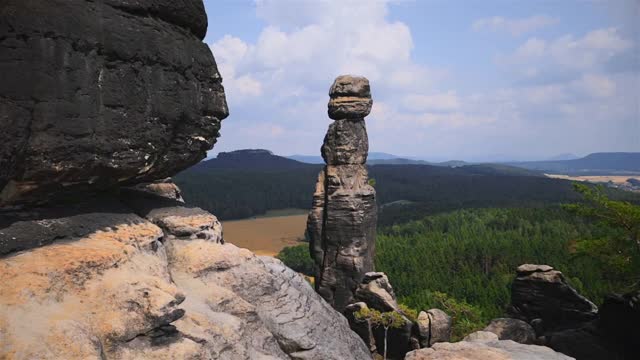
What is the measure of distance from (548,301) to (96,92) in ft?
118

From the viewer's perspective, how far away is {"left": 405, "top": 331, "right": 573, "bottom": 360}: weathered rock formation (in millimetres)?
17469

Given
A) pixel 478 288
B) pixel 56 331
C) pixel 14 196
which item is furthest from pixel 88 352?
pixel 478 288

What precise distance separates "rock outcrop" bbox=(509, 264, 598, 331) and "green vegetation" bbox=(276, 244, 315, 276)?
41.9 meters

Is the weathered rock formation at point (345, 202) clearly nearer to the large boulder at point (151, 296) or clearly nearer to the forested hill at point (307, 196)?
the large boulder at point (151, 296)

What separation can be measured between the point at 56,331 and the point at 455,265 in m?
62.0

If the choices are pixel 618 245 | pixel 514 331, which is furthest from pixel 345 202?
pixel 618 245

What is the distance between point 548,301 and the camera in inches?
1406

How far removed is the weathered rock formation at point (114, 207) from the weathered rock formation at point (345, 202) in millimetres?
20609

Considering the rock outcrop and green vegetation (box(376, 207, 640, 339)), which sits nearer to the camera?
the rock outcrop

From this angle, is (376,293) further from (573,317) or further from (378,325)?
(573,317)

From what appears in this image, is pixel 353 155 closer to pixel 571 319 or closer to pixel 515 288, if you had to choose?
pixel 515 288

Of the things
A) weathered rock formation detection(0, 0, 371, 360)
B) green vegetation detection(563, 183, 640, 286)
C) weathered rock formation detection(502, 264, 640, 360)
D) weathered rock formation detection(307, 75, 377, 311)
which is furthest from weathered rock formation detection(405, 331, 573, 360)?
weathered rock formation detection(307, 75, 377, 311)

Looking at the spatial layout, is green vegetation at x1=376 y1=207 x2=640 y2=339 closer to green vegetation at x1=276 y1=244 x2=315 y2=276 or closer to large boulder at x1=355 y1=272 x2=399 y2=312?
large boulder at x1=355 y1=272 x2=399 y2=312

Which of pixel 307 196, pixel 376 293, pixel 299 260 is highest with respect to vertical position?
pixel 376 293
